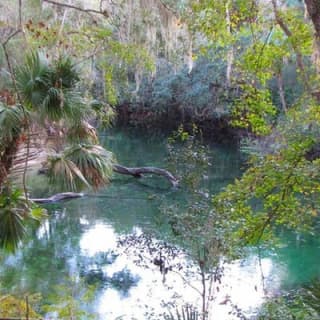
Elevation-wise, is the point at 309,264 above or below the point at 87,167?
below

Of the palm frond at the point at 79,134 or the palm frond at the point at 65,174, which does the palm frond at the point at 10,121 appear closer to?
the palm frond at the point at 65,174

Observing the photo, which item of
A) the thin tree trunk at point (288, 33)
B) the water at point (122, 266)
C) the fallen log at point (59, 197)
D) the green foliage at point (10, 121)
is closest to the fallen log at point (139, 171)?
the water at point (122, 266)

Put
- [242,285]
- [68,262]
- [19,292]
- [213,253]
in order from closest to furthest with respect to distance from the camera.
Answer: [213,253] → [19,292] → [242,285] → [68,262]

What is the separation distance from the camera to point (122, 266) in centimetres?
694

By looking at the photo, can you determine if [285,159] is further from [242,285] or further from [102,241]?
[102,241]

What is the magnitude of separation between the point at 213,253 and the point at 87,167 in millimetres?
1369

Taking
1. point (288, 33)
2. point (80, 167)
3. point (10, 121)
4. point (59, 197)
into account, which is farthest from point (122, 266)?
point (288, 33)

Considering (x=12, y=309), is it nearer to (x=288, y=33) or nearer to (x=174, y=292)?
(x=174, y=292)

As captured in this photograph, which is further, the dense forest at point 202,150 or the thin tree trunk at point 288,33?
the thin tree trunk at point 288,33

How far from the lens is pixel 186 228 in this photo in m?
4.70

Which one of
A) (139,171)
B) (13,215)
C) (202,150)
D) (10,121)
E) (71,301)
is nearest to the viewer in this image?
(13,215)

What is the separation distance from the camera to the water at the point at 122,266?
5.80 meters

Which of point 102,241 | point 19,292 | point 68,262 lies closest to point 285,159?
point 19,292

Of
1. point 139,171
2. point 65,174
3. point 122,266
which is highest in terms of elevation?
point 139,171
